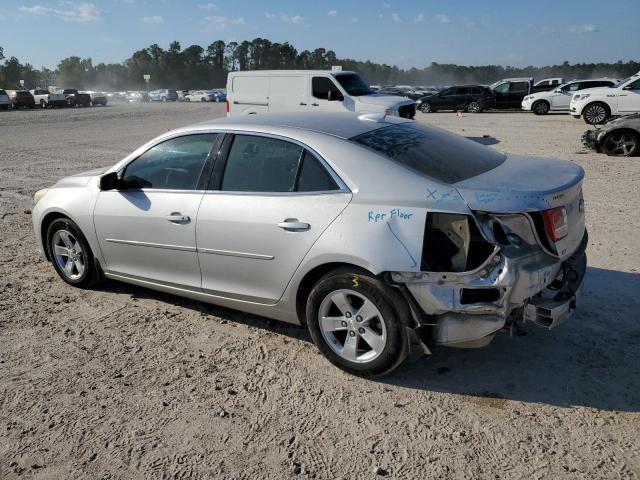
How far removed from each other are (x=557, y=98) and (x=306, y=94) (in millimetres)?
15230

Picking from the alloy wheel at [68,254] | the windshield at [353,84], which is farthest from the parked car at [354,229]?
the windshield at [353,84]

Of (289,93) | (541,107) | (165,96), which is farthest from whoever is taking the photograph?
(165,96)

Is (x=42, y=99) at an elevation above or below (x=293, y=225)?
above

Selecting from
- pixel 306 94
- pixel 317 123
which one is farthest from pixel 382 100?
pixel 317 123

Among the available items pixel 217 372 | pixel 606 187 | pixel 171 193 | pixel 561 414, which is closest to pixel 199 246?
pixel 171 193

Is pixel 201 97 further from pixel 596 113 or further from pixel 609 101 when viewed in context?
pixel 609 101

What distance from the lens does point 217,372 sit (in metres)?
3.67

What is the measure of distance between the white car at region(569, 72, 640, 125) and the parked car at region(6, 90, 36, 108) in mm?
43680

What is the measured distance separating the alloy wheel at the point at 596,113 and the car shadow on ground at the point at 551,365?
16.5 m

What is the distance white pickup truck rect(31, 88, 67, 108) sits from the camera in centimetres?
4907

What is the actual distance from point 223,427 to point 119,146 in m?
14.8

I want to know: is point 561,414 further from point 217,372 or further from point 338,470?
point 217,372

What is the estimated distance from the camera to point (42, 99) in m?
49.2

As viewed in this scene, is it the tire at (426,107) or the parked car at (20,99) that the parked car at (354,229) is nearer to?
the tire at (426,107)
